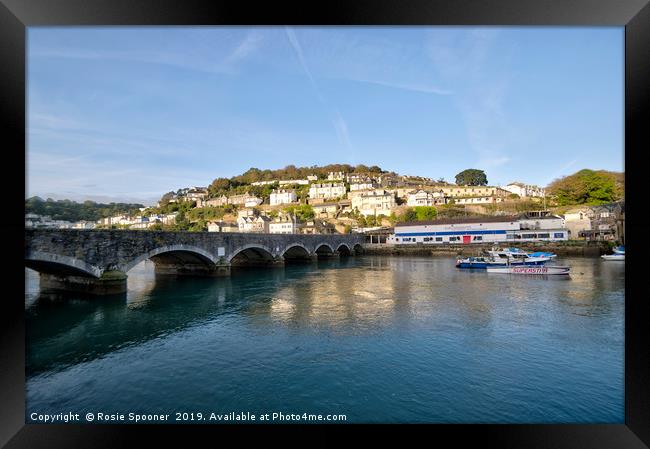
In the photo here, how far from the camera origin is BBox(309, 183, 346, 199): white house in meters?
72.4

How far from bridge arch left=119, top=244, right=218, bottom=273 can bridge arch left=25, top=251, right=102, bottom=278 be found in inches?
38.7

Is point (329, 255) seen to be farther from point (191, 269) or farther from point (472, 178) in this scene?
point (472, 178)

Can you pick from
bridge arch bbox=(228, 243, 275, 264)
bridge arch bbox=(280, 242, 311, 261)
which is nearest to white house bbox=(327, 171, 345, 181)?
bridge arch bbox=(280, 242, 311, 261)

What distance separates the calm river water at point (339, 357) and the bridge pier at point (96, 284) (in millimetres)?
467

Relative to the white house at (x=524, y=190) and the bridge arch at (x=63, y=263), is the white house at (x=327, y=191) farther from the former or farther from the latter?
the bridge arch at (x=63, y=263)

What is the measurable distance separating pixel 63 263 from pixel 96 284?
1.89 meters

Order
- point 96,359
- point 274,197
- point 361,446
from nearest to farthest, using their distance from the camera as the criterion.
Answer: point 361,446, point 96,359, point 274,197
